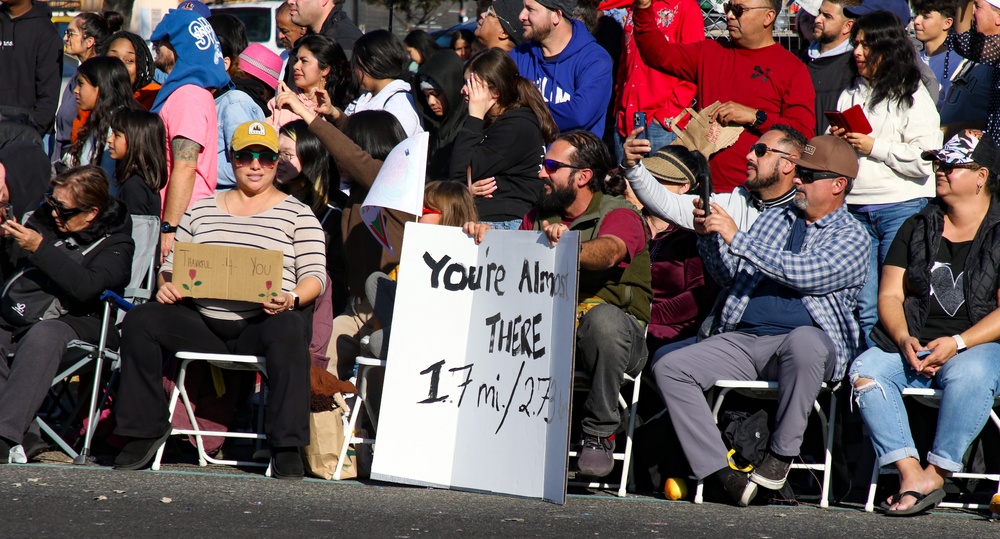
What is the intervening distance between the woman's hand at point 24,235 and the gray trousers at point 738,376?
130 inches

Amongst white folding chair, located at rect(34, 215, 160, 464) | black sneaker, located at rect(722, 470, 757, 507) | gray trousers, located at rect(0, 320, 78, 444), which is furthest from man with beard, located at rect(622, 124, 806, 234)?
gray trousers, located at rect(0, 320, 78, 444)

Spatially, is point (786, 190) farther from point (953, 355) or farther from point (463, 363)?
point (463, 363)

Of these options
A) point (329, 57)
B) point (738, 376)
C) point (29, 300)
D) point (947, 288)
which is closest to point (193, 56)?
point (329, 57)

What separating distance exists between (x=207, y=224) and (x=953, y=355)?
381 centimetres

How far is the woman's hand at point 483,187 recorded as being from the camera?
6.70 m

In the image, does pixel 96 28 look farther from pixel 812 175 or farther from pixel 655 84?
pixel 812 175

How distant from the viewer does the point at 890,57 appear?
267 inches

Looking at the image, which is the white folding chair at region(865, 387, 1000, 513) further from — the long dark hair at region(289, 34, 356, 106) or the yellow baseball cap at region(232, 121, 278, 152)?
the long dark hair at region(289, 34, 356, 106)

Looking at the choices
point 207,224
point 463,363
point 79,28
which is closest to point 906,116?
point 463,363

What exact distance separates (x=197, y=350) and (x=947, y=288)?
148 inches

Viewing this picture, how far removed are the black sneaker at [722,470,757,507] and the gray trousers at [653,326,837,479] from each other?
0.26 feet

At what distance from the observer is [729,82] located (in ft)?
24.0

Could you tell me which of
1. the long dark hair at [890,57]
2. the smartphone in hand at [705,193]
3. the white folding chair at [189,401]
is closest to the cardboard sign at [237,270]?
the white folding chair at [189,401]

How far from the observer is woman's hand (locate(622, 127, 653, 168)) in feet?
19.4
